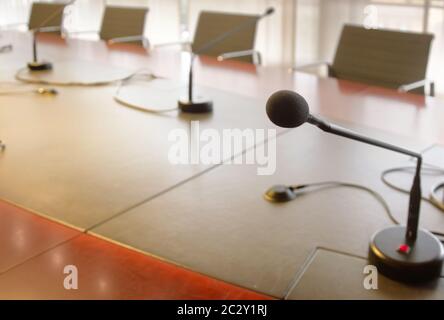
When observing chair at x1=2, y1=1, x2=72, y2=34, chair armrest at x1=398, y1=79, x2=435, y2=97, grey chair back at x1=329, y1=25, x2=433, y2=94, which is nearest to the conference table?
chair armrest at x1=398, y1=79, x2=435, y2=97

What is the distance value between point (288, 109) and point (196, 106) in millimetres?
1180

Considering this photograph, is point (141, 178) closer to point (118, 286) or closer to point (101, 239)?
point (101, 239)

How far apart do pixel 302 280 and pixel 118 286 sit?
1.12ft

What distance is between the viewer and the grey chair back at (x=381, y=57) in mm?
2658

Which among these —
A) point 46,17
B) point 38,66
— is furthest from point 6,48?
point 46,17

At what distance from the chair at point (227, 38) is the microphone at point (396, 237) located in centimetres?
228

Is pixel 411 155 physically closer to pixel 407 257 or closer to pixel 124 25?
pixel 407 257

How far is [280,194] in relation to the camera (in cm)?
135

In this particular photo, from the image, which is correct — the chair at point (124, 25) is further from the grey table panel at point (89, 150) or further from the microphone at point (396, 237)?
the microphone at point (396, 237)

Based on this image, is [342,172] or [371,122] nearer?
[342,172]

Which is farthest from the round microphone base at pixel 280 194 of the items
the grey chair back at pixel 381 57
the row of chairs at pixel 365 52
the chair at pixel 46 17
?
the chair at pixel 46 17

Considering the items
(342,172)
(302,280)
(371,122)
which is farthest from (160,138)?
(302,280)
